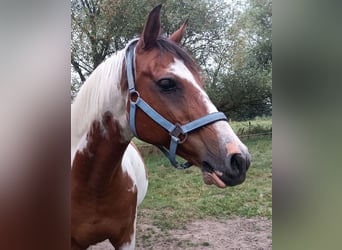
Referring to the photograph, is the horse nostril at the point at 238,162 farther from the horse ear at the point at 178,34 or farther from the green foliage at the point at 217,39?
the horse ear at the point at 178,34

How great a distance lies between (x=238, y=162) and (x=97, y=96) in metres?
0.72

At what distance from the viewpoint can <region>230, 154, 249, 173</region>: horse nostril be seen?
60.1 inches

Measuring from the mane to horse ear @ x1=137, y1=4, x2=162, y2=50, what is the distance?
134 mm

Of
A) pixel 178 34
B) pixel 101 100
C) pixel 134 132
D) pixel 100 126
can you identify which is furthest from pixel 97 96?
pixel 178 34

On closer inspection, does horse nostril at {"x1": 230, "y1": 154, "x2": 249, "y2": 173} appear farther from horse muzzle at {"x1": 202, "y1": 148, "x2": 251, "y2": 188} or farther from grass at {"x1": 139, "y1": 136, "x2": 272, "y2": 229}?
grass at {"x1": 139, "y1": 136, "x2": 272, "y2": 229}

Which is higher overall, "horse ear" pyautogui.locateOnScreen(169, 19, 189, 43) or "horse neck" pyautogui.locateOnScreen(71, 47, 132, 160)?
"horse ear" pyautogui.locateOnScreen(169, 19, 189, 43)

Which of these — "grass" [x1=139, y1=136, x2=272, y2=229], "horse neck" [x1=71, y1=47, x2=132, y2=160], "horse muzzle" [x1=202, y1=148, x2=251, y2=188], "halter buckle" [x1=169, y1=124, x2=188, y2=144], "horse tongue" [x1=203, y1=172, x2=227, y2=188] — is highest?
"horse neck" [x1=71, y1=47, x2=132, y2=160]

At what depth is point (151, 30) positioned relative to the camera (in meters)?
1.65

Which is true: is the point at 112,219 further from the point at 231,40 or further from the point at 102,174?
the point at 231,40

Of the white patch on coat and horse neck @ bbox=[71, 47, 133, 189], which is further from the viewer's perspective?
the white patch on coat

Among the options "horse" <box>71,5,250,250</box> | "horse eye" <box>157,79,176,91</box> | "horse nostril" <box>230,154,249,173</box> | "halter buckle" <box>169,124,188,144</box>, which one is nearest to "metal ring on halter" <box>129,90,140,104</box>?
"horse" <box>71,5,250,250</box>

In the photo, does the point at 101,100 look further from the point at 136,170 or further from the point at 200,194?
the point at 200,194

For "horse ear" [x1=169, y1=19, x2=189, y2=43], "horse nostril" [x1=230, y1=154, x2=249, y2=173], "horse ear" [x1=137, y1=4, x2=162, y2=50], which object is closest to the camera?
"horse nostril" [x1=230, y1=154, x2=249, y2=173]

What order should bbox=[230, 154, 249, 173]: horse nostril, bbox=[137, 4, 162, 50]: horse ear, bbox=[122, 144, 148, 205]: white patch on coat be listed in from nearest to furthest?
bbox=[230, 154, 249, 173]: horse nostril < bbox=[137, 4, 162, 50]: horse ear < bbox=[122, 144, 148, 205]: white patch on coat
